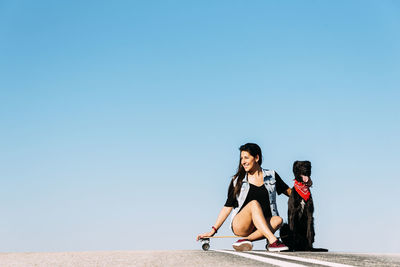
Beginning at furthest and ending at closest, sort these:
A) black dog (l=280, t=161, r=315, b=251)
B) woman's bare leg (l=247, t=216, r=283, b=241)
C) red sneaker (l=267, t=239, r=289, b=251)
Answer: black dog (l=280, t=161, r=315, b=251) < woman's bare leg (l=247, t=216, r=283, b=241) < red sneaker (l=267, t=239, r=289, b=251)

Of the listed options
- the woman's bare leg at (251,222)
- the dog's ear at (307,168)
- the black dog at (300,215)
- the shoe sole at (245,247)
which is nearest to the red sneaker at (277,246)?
the woman's bare leg at (251,222)

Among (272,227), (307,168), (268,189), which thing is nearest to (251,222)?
(272,227)

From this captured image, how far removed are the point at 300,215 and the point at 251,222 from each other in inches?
28.3

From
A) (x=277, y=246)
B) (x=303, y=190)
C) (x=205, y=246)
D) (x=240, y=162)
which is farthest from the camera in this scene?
(x=240, y=162)

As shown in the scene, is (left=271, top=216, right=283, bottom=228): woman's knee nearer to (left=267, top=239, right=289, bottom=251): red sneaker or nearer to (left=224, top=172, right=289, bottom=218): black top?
(left=224, top=172, right=289, bottom=218): black top

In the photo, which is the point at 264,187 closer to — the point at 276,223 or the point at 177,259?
the point at 276,223

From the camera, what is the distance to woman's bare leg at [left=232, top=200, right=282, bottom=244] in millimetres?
6488

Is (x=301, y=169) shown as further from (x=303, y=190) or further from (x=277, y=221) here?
(x=277, y=221)

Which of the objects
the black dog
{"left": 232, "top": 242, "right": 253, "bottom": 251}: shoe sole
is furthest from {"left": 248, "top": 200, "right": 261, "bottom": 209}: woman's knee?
the black dog

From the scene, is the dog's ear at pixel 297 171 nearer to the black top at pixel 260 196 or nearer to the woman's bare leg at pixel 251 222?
the black top at pixel 260 196

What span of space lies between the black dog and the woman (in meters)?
0.20

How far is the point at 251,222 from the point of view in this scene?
6914mm

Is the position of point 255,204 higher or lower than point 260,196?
lower

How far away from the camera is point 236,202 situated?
7.18 metres
